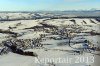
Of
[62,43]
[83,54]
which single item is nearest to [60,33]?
[62,43]

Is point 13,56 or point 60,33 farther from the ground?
point 60,33

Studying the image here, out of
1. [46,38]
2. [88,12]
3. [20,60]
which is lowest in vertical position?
[20,60]

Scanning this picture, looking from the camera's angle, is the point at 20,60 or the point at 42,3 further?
the point at 42,3

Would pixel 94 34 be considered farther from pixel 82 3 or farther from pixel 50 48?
pixel 50 48

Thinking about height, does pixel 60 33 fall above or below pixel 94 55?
above

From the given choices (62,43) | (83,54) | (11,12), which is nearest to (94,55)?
(83,54)

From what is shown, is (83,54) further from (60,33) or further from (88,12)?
(88,12)
